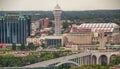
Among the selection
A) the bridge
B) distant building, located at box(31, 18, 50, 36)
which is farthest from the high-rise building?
the bridge

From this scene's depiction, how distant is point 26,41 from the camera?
60.3ft

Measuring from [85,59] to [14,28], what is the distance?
157 inches

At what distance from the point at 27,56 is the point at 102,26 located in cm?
546

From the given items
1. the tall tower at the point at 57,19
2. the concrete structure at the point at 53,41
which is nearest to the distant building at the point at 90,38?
the concrete structure at the point at 53,41

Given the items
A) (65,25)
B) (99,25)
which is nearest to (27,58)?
(99,25)

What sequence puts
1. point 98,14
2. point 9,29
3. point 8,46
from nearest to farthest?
point 8,46, point 9,29, point 98,14

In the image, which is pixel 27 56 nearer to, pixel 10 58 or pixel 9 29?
pixel 10 58

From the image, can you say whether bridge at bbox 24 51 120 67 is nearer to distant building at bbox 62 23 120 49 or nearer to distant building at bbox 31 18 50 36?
distant building at bbox 62 23 120 49

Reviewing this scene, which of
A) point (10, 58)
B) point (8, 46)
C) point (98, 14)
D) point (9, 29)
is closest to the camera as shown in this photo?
point (10, 58)

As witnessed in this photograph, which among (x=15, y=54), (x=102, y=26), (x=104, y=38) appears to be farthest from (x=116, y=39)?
(x=15, y=54)

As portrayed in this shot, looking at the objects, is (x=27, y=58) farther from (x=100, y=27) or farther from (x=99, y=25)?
(x=99, y=25)

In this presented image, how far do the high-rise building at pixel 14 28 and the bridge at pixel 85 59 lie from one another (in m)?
2.72

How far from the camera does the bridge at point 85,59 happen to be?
536 inches

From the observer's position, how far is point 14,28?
18.8 meters
